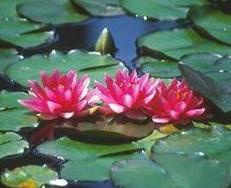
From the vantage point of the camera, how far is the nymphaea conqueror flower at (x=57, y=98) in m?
1.90

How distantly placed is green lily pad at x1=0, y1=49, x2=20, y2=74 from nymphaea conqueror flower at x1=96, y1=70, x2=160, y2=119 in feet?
1.42

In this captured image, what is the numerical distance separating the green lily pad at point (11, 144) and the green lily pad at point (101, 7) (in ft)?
2.79

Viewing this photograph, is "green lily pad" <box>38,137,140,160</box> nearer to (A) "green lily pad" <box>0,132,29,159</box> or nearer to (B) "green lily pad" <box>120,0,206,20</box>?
(A) "green lily pad" <box>0,132,29,159</box>

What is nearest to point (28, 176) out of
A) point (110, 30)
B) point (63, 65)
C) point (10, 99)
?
point (10, 99)

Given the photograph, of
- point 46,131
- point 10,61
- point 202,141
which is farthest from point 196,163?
point 10,61

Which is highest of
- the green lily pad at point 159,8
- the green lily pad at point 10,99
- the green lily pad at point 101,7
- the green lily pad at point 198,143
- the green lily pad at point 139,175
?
the green lily pad at point 159,8

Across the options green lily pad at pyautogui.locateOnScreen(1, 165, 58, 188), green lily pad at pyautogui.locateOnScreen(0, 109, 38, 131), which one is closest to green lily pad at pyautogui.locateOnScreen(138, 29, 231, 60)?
green lily pad at pyautogui.locateOnScreen(0, 109, 38, 131)

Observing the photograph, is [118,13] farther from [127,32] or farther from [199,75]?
[199,75]

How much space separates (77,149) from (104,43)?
0.57m

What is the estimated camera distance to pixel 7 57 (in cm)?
230

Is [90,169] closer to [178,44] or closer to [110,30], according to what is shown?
[178,44]

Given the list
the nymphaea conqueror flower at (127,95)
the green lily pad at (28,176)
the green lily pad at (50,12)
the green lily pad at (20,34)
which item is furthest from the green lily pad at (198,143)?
the green lily pad at (50,12)

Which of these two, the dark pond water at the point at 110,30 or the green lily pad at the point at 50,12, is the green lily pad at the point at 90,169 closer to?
the dark pond water at the point at 110,30

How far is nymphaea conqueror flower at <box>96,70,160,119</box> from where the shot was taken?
6.21ft
